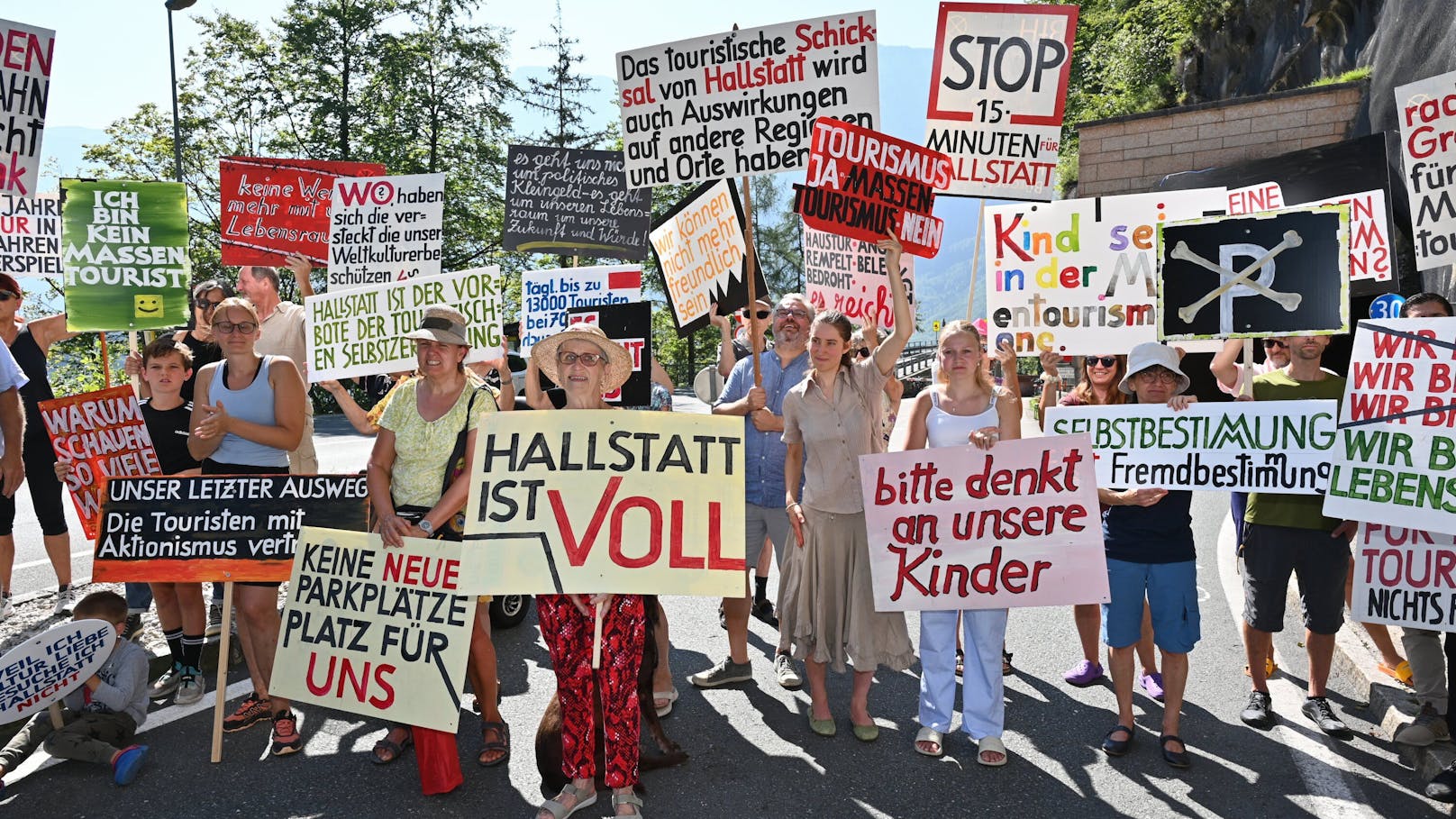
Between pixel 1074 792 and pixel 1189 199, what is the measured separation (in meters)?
3.53

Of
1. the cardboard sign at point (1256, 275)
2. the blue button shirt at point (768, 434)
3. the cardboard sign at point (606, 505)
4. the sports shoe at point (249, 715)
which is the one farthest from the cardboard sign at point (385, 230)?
the cardboard sign at point (1256, 275)

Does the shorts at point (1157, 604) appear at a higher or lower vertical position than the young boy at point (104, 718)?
higher

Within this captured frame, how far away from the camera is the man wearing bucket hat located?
4.66m

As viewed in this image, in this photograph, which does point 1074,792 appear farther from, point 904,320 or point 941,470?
point 904,320

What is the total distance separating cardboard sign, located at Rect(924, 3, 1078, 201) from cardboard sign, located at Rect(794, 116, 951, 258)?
0.93 m

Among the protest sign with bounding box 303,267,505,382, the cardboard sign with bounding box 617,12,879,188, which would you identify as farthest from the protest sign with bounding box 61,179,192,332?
the cardboard sign with bounding box 617,12,879,188

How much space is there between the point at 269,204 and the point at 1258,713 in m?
9.91

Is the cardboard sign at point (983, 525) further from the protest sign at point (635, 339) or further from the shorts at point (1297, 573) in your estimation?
the protest sign at point (635, 339)

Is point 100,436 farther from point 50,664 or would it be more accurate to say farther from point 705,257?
point 705,257

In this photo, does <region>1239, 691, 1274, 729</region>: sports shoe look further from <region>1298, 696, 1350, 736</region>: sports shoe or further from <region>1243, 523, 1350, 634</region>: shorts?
<region>1243, 523, 1350, 634</region>: shorts

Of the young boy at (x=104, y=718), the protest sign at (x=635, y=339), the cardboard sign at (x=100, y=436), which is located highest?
the protest sign at (x=635, y=339)

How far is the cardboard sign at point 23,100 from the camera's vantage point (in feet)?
21.1

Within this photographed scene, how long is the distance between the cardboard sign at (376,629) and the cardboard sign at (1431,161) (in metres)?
5.12

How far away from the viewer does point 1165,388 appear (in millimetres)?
4910
